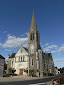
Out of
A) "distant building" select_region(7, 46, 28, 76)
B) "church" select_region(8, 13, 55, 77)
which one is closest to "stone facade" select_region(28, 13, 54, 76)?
"church" select_region(8, 13, 55, 77)

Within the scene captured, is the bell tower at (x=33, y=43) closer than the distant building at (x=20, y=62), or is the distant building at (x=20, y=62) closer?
the bell tower at (x=33, y=43)

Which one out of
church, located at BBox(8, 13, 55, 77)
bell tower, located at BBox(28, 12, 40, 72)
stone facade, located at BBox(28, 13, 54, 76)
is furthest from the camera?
bell tower, located at BBox(28, 12, 40, 72)

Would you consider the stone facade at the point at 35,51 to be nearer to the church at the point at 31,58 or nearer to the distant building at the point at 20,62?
the church at the point at 31,58

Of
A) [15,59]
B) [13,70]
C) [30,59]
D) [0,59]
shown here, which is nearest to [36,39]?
[30,59]

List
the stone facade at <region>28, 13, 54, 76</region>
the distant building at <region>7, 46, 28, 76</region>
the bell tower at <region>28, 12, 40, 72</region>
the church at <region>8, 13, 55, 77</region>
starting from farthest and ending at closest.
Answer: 1. the distant building at <region>7, 46, 28, 76</region>
2. the bell tower at <region>28, 12, 40, 72</region>
3. the church at <region>8, 13, 55, 77</region>
4. the stone facade at <region>28, 13, 54, 76</region>

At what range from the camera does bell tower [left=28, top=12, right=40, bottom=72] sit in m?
A: 45.4

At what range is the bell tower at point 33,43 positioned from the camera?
45375mm

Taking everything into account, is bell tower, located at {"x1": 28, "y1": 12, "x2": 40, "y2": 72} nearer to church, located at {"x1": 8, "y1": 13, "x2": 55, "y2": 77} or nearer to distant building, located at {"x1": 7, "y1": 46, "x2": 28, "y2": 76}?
church, located at {"x1": 8, "y1": 13, "x2": 55, "y2": 77}

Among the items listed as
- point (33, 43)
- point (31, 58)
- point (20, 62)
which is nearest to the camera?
point (31, 58)

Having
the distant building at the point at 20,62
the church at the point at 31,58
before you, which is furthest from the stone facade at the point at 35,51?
the distant building at the point at 20,62

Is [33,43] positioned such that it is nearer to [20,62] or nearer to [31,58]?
[31,58]

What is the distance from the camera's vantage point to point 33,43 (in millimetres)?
48125

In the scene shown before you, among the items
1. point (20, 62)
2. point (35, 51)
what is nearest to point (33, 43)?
point (35, 51)

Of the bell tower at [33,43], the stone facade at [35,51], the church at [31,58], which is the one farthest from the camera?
the bell tower at [33,43]
